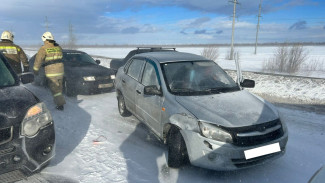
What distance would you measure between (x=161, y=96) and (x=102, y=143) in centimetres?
151

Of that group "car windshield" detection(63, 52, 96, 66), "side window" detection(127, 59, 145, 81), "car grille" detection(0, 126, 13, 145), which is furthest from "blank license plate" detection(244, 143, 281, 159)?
"car windshield" detection(63, 52, 96, 66)

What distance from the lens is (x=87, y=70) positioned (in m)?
7.88

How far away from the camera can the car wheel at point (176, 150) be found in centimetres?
318

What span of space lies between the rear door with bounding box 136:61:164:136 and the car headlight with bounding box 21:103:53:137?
1.63m

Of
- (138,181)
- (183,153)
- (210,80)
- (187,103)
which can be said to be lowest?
(138,181)

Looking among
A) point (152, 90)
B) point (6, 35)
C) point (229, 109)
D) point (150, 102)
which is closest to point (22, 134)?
point (152, 90)

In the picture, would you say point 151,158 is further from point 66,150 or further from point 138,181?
point 66,150

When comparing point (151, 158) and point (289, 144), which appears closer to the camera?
point (151, 158)

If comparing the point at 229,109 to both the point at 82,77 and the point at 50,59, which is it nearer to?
the point at 50,59

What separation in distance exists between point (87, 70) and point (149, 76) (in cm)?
429

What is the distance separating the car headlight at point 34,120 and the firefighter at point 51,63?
3274 millimetres

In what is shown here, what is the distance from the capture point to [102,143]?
4246 mm

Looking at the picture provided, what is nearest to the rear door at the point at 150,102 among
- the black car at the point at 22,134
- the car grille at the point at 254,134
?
the car grille at the point at 254,134

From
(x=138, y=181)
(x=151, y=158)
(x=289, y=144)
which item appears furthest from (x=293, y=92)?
(x=138, y=181)
